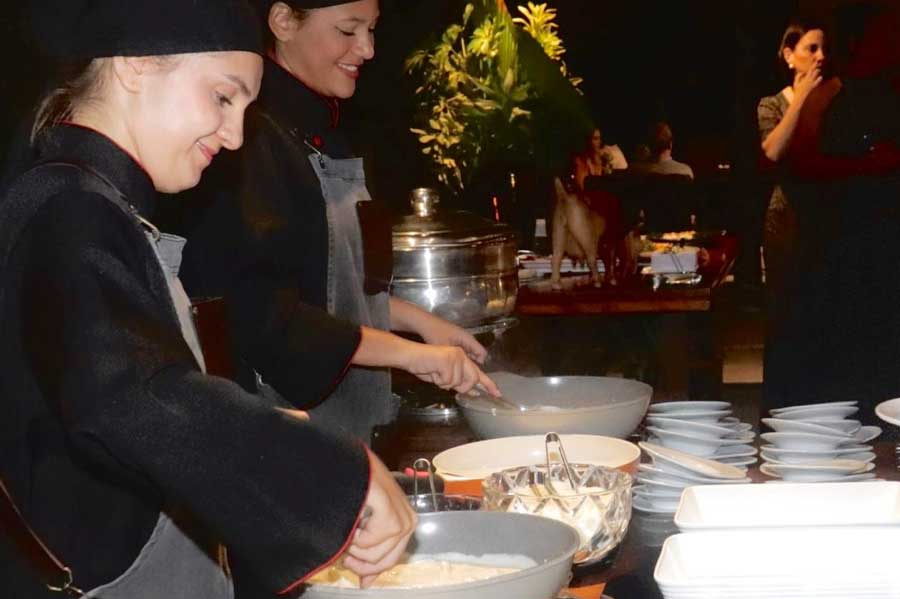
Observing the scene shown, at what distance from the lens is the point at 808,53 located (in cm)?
451

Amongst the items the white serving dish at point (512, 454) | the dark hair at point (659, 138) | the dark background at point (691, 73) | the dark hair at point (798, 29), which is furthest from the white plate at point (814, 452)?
the dark background at point (691, 73)

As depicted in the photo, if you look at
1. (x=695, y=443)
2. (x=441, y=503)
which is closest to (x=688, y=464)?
(x=695, y=443)

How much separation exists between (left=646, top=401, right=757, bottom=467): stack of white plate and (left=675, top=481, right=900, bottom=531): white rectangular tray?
35 cm

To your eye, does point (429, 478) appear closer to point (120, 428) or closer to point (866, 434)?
point (120, 428)

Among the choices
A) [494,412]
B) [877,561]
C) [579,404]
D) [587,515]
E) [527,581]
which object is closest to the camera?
[527,581]

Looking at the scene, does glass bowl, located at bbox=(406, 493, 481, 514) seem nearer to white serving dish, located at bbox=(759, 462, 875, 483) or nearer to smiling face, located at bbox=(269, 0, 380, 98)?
white serving dish, located at bbox=(759, 462, 875, 483)

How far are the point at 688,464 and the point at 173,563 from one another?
0.74 meters

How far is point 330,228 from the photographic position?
2463 millimetres

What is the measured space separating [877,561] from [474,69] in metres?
3.81

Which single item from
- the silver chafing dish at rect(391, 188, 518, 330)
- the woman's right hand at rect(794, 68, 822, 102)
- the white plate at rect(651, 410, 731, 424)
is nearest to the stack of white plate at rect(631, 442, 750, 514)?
the white plate at rect(651, 410, 731, 424)

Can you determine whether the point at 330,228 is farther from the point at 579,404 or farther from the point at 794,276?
the point at 794,276

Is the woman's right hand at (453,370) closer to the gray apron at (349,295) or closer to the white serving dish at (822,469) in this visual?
the gray apron at (349,295)

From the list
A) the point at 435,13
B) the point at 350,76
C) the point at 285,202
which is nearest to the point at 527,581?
the point at 285,202

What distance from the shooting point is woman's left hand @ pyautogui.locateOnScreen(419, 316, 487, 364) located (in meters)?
2.46
